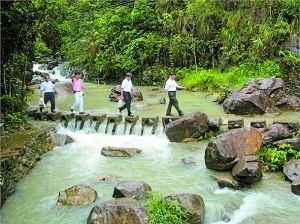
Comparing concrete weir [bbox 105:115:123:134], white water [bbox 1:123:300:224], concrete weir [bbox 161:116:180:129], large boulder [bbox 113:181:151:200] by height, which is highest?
concrete weir [bbox 161:116:180:129]

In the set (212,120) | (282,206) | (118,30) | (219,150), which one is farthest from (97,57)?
(282,206)

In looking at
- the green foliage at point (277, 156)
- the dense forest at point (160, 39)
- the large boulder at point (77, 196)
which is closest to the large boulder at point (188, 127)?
the green foliage at point (277, 156)

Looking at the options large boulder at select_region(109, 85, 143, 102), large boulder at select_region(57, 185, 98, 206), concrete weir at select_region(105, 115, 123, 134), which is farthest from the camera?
large boulder at select_region(109, 85, 143, 102)

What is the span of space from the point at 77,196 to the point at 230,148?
12.6 feet

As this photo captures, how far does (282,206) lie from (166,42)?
A: 1842 centimetres

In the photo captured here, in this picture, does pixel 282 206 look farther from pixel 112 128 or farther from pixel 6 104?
pixel 6 104

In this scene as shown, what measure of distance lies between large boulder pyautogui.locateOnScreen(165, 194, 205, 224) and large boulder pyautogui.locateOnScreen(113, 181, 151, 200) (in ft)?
2.71

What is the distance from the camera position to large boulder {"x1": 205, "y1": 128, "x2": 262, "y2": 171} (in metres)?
9.75

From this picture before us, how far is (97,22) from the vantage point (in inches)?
1169

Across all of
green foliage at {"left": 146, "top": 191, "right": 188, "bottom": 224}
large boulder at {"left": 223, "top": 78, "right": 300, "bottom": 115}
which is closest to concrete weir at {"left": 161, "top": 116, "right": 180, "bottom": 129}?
large boulder at {"left": 223, "top": 78, "right": 300, "bottom": 115}

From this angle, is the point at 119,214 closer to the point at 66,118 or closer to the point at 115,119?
the point at 115,119

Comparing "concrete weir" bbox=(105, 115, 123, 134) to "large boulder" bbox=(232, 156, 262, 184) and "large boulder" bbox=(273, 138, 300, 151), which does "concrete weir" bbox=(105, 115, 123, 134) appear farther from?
"large boulder" bbox=(232, 156, 262, 184)

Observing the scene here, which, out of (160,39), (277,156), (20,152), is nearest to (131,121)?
(20,152)

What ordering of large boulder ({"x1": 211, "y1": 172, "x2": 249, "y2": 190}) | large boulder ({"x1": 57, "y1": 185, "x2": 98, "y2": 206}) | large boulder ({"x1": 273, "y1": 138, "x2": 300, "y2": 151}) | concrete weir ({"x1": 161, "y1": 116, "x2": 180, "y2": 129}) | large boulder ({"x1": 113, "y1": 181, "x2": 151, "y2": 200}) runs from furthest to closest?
1. concrete weir ({"x1": 161, "y1": 116, "x2": 180, "y2": 129})
2. large boulder ({"x1": 273, "y1": 138, "x2": 300, "y2": 151})
3. large boulder ({"x1": 211, "y1": 172, "x2": 249, "y2": 190})
4. large boulder ({"x1": 57, "y1": 185, "x2": 98, "y2": 206})
5. large boulder ({"x1": 113, "y1": 181, "x2": 151, "y2": 200})
